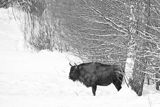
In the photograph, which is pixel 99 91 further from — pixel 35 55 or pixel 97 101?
pixel 35 55

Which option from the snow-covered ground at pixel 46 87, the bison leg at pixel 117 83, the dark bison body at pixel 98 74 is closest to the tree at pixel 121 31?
the dark bison body at pixel 98 74

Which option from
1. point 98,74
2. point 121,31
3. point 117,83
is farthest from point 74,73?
point 121,31

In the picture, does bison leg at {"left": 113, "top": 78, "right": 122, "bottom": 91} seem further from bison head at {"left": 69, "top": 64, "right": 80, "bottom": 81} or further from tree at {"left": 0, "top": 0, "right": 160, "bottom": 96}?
bison head at {"left": 69, "top": 64, "right": 80, "bottom": 81}

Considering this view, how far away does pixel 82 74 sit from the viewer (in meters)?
8.07

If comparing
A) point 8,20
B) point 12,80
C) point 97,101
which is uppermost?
point 97,101

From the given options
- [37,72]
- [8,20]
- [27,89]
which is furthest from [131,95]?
[8,20]

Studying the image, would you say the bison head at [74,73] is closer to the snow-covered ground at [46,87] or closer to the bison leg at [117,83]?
the snow-covered ground at [46,87]

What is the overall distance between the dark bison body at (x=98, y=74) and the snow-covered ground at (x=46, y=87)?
0.28 m

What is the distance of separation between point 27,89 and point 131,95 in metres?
2.60

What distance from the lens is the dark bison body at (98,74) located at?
25.1 feet

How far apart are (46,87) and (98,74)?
4.68 ft

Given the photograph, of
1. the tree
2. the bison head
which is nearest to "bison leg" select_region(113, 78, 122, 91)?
the tree

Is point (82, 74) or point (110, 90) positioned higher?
point (82, 74)

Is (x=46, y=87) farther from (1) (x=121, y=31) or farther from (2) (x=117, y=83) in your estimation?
(1) (x=121, y=31)
